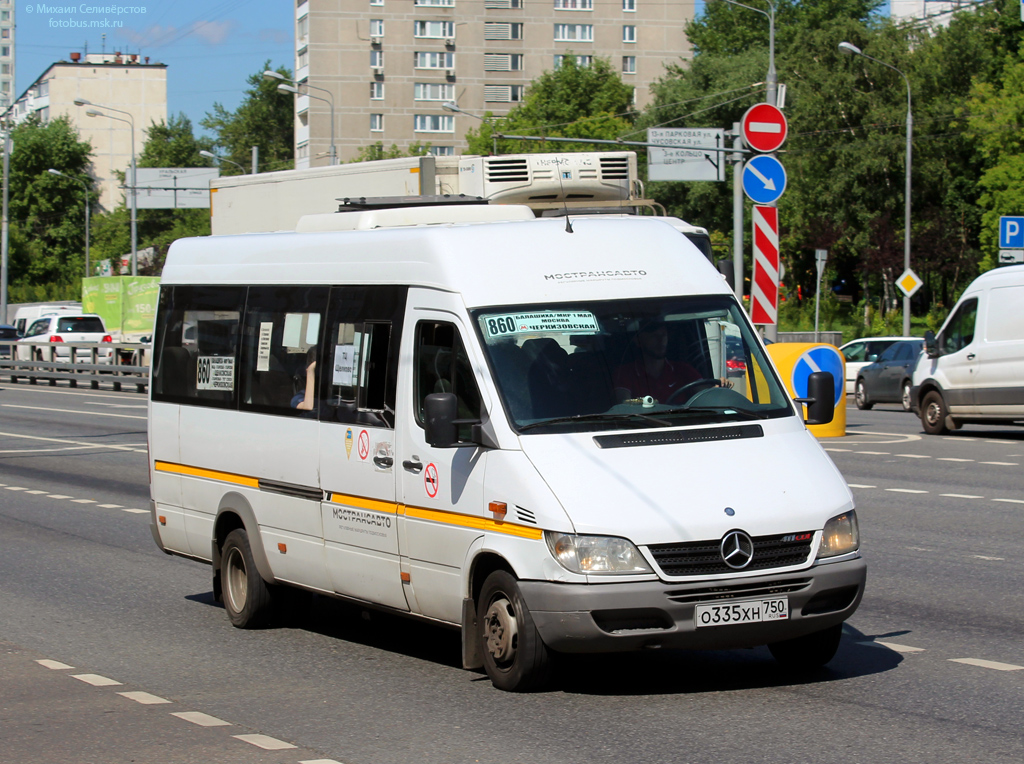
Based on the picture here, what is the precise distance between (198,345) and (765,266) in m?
9.08

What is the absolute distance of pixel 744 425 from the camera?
23.2ft

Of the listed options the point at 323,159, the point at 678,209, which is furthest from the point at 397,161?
the point at 323,159

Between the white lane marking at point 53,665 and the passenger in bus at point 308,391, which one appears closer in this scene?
the white lane marking at point 53,665

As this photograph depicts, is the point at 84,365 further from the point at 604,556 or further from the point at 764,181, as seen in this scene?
the point at 604,556

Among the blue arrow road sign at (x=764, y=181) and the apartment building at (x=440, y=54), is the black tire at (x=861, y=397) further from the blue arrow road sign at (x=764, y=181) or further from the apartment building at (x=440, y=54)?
the apartment building at (x=440, y=54)

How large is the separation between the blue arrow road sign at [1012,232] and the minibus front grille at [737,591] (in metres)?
24.6

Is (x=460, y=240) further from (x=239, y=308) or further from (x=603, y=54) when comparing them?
(x=603, y=54)

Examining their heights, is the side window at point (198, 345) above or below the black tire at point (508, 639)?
above

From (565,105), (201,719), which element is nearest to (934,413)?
(201,719)

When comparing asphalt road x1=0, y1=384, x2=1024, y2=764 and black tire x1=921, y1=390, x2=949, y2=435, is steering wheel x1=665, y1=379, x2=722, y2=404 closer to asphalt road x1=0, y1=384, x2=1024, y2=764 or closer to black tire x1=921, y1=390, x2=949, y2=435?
asphalt road x1=0, y1=384, x2=1024, y2=764

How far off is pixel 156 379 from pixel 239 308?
3.89ft

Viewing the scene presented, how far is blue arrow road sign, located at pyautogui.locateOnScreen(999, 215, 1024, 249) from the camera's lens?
29484 mm

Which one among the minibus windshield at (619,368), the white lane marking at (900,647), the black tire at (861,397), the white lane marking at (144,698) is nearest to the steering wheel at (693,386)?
the minibus windshield at (619,368)

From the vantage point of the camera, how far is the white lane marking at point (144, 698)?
6891mm
